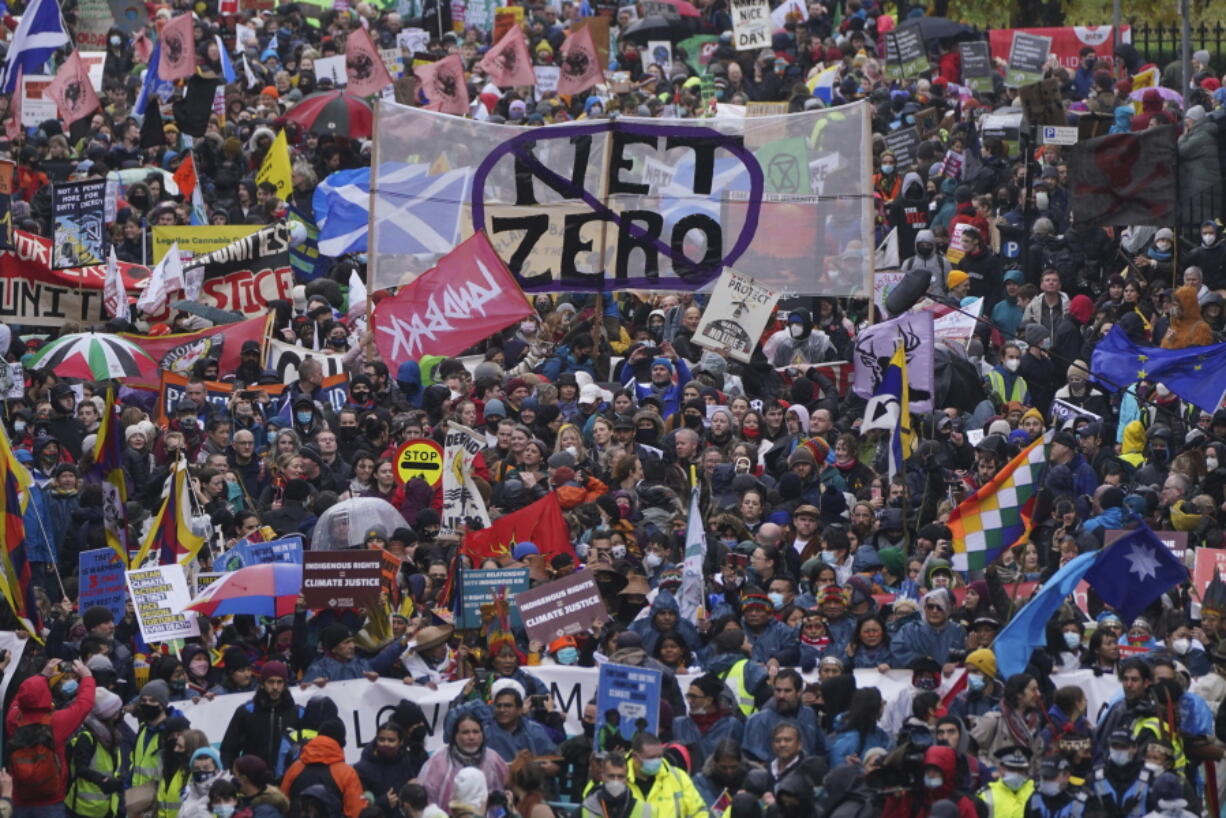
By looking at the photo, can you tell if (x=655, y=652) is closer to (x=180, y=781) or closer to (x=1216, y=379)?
(x=180, y=781)

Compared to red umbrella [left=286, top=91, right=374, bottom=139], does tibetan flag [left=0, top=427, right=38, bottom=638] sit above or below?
above

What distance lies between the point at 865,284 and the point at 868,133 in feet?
3.89

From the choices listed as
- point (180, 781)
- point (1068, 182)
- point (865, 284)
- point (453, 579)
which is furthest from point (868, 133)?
point (180, 781)

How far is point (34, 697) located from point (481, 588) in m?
2.57

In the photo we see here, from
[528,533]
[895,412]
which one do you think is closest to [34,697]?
[528,533]

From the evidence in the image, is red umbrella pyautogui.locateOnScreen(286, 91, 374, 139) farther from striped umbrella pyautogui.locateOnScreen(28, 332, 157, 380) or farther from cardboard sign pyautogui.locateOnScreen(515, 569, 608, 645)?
cardboard sign pyautogui.locateOnScreen(515, 569, 608, 645)

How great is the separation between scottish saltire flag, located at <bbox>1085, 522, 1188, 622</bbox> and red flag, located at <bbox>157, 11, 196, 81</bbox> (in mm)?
17321

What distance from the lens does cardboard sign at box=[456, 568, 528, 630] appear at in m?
17.1

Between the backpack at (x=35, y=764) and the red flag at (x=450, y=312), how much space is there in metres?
7.08

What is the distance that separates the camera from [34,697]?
53.0 ft

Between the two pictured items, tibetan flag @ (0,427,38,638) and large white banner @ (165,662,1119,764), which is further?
tibetan flag @ (0,427,38,638)

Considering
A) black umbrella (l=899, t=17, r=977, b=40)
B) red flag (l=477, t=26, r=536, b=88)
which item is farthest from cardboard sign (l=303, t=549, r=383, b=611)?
black umbrella (l=899, t=17, r=977, b=40)

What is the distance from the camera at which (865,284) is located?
912 inches

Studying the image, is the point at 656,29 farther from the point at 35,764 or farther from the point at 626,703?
→ the point at 626,703
